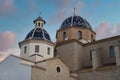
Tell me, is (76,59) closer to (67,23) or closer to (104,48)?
(104,48)

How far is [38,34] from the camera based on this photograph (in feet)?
70.1

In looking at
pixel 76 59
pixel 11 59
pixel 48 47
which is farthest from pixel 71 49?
pixel 11 59

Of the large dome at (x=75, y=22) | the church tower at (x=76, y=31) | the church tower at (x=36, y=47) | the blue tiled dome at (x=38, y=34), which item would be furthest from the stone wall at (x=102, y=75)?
the large dome at (x=75, y=22)

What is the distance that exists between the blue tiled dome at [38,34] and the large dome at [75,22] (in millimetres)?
4608

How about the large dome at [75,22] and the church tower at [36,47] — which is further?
the large dome at [75,22]

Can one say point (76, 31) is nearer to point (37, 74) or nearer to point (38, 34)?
point (38, 34)

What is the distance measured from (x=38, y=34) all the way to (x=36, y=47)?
182cm

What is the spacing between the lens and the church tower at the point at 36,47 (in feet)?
64.6

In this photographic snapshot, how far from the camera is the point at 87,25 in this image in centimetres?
2597

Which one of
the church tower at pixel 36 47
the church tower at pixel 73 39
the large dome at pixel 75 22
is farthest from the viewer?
the large dome at pixel 75 22

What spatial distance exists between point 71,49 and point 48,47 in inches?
118

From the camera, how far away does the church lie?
1781cm

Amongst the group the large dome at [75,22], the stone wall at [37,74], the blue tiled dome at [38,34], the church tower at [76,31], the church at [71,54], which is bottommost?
the stone wall at [37,74]

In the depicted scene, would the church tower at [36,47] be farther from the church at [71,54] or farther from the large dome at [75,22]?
the large dome at [75,22]
